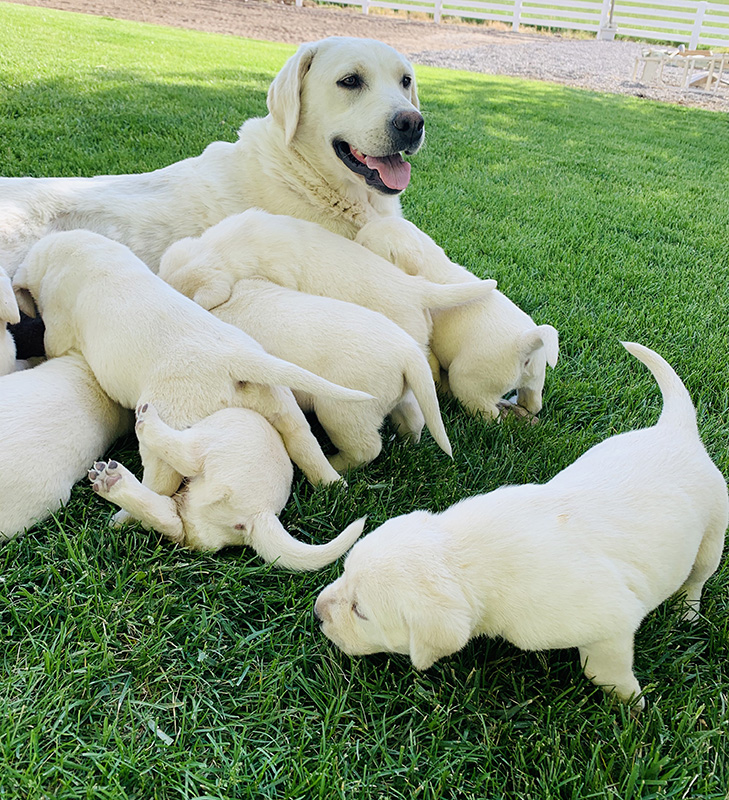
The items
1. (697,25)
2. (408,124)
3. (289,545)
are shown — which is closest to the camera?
(289,545)

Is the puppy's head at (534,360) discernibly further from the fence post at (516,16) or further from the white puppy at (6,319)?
the fence post at (516,16)

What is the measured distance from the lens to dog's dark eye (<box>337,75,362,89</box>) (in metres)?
3.82

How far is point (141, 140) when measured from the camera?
6996 millimetres

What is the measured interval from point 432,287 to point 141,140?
505 cm

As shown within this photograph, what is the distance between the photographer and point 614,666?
2057 mm

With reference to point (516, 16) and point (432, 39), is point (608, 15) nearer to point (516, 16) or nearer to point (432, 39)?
point (516, 16)

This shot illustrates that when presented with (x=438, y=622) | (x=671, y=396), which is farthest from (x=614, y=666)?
(x=671, y=396)

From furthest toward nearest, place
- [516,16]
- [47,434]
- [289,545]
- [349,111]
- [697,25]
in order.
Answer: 1. [516,16]
2. [697,25]
3. [349,111]
4. [47,434]
5. [289,545]

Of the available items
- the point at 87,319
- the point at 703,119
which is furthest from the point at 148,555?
the point at 703,119

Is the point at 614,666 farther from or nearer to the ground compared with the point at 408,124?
nearer to the ground

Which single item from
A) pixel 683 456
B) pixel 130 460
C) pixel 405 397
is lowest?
pixel 130 460

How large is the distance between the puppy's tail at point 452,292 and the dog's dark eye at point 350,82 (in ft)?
4.54

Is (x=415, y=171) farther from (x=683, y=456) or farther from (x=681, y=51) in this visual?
(x=681, y=51)

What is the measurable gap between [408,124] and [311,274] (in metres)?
1.09
